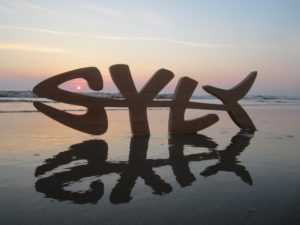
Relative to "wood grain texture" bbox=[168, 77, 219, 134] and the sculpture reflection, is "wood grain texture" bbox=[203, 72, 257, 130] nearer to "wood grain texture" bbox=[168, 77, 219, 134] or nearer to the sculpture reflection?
"wood grain texture" bbox=[168, 77, 219, 134]

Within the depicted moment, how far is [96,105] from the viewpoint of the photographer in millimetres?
10164

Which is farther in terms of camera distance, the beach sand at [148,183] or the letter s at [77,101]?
the letter s at [77,101]

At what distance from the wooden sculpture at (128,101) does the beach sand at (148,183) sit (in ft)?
2.74

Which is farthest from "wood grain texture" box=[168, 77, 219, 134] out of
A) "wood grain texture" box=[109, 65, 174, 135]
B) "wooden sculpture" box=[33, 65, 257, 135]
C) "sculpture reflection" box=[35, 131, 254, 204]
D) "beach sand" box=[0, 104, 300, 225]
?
"beach sand" box=[0, 104, 300, 225]

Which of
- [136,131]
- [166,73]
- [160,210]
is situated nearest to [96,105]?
[136,131]

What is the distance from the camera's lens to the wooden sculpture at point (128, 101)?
31.4ft

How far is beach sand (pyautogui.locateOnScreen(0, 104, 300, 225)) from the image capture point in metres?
3.87

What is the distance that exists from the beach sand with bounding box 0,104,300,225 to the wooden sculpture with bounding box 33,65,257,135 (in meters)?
0.83

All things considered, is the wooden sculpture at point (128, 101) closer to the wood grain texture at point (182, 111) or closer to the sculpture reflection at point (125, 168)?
the wood grain texture at point (182, 111)

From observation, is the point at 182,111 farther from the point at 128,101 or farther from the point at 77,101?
the point at 77,101

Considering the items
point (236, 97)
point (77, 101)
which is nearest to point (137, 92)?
point (77, 101)

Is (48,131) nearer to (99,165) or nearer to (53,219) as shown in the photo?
(99,165)

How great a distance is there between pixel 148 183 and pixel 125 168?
1.12m

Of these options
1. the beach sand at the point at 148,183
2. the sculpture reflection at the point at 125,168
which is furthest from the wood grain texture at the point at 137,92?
the beach sand at the point at 148,183
